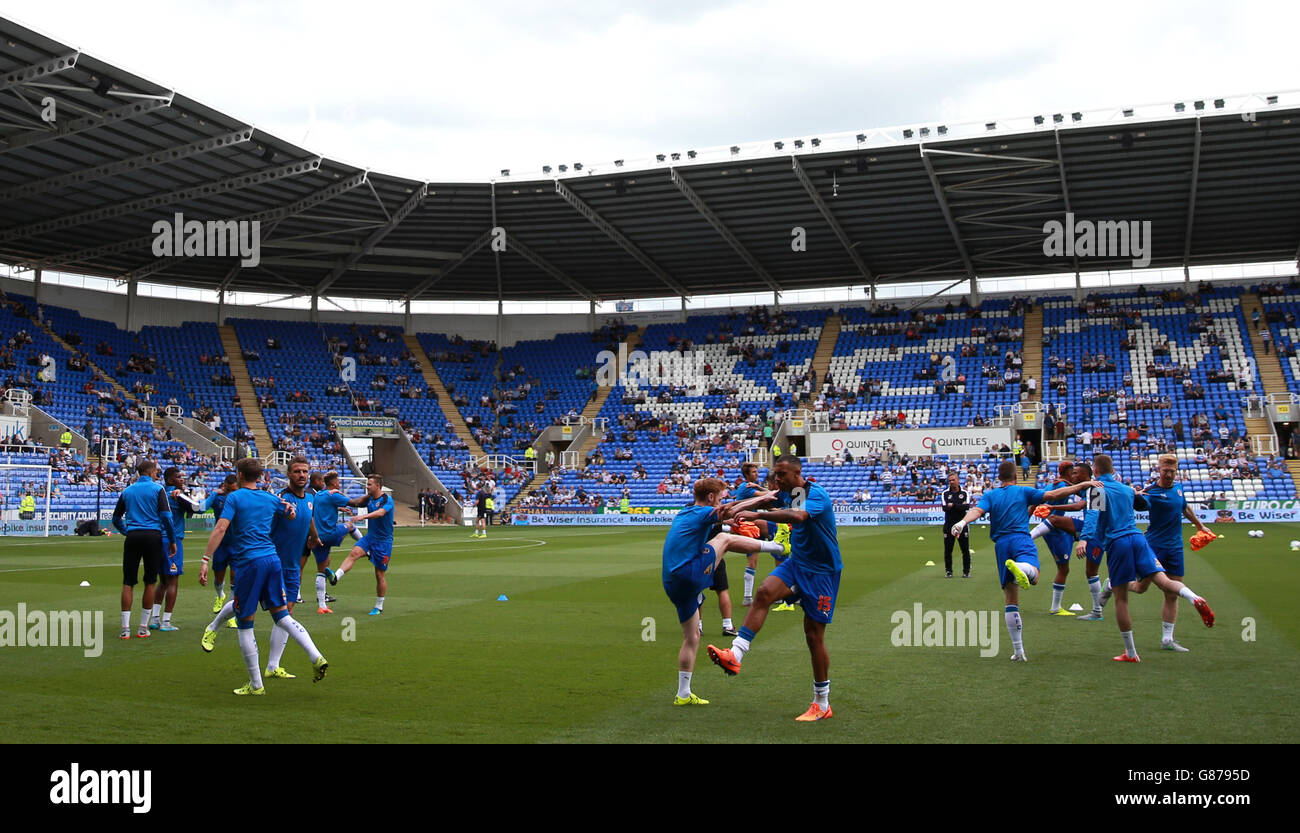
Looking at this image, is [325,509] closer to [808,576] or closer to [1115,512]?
[808,576]

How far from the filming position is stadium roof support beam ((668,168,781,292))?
1781 inches

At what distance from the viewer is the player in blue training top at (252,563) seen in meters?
9.05

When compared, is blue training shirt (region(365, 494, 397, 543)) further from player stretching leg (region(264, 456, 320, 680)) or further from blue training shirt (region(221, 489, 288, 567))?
blue training shirt (region(221, 489, 288, 567))

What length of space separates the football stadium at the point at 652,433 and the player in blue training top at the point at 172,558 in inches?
2.6

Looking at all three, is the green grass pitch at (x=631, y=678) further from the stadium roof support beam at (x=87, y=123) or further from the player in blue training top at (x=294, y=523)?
the stadium roof support beam at (x=87, y=123)

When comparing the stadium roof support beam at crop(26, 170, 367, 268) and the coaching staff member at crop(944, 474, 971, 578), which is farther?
the stadium roof support beam at crop(26, 170, 367, 268)

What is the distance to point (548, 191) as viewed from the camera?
4741cm

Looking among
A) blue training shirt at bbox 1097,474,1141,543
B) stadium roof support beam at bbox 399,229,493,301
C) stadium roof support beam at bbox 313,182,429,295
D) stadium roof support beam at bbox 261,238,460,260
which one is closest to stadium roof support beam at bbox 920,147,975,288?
stadium roof support beam at bbox 313,182,429,295

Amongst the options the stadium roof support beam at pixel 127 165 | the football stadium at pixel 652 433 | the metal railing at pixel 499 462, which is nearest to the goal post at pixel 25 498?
the football stadium at pixel 652 433

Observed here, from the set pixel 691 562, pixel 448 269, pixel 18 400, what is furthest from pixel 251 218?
pixel 691 562

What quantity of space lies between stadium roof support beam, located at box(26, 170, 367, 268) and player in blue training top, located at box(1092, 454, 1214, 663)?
128 feet
